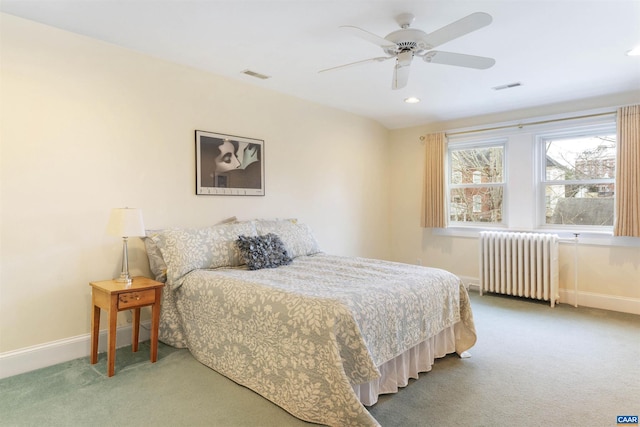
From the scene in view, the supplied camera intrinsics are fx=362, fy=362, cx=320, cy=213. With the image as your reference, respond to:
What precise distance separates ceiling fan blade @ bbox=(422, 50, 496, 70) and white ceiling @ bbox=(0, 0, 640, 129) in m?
0.21

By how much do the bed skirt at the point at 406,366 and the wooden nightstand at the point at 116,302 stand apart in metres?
1.54

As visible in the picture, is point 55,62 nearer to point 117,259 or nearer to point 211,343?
point 117,259

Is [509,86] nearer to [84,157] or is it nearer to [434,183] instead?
[434,183]

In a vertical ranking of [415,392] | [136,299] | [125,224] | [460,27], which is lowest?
[415,392]

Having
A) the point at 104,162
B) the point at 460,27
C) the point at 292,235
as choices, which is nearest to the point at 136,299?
the point at 104,162

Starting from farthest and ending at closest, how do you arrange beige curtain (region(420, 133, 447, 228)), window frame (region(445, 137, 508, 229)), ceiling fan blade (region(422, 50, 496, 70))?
beige curtain (region(420, 133, 447, 228))
window frame (region(445, 137, 508, 229))
ceiling fan blade (region(422, 50, 496, 70))

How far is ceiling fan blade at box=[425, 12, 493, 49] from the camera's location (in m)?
1.85

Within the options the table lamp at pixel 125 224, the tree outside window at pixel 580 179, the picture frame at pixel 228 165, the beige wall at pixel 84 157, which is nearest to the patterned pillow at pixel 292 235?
the beige wall at pixel 84 157

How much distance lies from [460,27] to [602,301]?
3.63 m

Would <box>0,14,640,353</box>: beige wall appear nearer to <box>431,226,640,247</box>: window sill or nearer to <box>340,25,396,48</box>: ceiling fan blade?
<box>431,226,640,247</box>: window sill

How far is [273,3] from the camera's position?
2217mm

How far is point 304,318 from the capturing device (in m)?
1.91

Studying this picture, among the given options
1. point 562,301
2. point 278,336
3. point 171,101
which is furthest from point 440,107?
point 278,336

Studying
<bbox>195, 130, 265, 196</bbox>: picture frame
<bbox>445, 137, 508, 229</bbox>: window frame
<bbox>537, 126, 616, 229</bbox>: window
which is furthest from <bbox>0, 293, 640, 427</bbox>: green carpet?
<bbox>445, 137, 508, 229</bbox>: window frame
